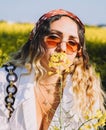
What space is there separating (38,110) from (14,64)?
37 centimetres

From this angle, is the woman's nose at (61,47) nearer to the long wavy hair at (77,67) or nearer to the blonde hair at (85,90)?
the long wavy hair at (77,67)

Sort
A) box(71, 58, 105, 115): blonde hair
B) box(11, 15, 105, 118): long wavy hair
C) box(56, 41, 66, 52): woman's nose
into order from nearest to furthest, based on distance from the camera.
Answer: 1. box(56, 41, 66, 52): woman's nose
2. box(11, 15, 105, 118): long wavy hair
3. box(71, 58, 105, 115): blonde hair

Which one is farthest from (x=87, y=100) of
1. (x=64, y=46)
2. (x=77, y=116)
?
(x=64, y=46)

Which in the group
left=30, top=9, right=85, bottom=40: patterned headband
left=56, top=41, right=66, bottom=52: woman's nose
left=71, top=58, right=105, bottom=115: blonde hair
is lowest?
left=71, top=58, right=105, bottom=115: blonde hair

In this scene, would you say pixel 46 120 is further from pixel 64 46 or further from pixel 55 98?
pixel 64 46

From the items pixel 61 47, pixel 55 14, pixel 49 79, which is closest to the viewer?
pixel 61 47

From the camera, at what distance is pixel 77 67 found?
533 centimetres

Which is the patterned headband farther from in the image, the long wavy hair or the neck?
the neck

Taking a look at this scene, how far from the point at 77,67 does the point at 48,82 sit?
238mm

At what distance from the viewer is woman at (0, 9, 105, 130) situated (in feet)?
16.5

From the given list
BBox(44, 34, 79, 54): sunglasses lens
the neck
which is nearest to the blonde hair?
the neck

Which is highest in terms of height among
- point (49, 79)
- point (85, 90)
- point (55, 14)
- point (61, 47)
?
point (55, 14)

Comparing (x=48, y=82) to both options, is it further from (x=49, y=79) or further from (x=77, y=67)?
(x=77, y=67)

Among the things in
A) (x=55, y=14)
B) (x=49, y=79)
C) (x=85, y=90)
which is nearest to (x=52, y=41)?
(x=55, y=14)
